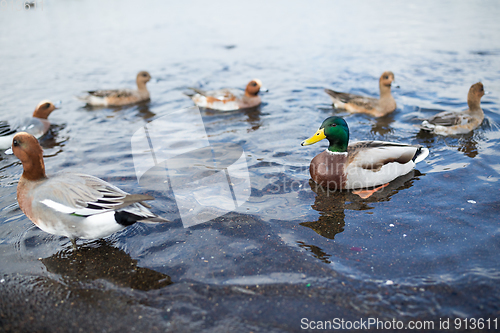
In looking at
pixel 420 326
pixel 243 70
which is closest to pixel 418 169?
pixel 420 326

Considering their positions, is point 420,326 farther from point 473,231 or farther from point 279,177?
point 279,177

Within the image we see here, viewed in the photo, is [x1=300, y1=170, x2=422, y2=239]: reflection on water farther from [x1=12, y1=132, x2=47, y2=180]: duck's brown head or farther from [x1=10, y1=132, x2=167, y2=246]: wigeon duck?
[x1=12, y1=132, x2=47, y2=180]: duck's brown head

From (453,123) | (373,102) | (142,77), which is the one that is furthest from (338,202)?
(142,77)

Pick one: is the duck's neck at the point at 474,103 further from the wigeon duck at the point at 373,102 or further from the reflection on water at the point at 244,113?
the reflection on water at the point at 244,113

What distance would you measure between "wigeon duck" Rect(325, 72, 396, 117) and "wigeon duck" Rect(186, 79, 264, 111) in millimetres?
2242

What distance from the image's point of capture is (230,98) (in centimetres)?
967

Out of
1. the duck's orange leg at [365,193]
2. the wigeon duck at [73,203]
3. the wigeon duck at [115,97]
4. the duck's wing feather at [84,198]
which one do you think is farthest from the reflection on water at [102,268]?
the wigeon duck at [115,97]

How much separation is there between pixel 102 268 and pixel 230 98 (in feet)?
21.7

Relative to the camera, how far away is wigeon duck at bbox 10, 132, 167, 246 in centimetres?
375

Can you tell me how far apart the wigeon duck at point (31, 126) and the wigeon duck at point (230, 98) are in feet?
12.6

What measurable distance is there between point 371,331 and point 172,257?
2.27m

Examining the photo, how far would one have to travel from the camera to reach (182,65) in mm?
14297

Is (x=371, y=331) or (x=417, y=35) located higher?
(x=417, y=35)

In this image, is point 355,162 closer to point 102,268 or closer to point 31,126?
point 102,268
